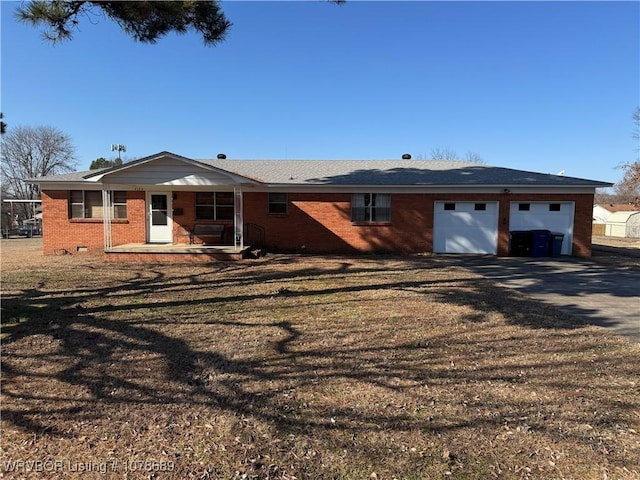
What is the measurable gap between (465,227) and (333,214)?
5239mm

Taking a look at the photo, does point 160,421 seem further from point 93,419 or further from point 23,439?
point 23,439

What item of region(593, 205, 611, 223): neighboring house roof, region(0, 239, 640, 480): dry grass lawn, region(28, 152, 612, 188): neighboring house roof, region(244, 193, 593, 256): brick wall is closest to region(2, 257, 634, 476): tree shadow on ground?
region(0, 239, 640, 480): dry grass lawn

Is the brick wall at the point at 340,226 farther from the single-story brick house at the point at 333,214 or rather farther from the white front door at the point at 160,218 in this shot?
the white front door at the point at 160,218

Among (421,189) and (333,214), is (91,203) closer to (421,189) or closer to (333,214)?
(333,214)

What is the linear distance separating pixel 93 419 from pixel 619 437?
414 cm

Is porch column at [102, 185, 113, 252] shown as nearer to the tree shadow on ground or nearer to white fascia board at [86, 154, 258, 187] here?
white fascia board at [86, 154, 258, 187]

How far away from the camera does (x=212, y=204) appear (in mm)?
16141

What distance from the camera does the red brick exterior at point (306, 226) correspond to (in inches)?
626

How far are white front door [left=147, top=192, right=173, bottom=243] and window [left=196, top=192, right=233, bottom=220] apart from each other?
1.19 meters

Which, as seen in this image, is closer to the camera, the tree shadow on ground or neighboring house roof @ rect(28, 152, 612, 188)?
the tree shadow on ground

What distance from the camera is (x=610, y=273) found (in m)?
11.6

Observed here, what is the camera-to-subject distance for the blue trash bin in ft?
50.3

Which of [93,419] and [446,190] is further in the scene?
[446,190]

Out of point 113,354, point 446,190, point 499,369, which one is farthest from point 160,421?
point 446,190
